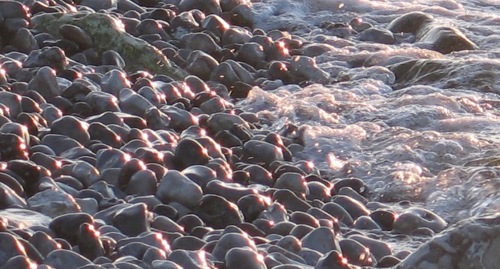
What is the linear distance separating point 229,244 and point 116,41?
3058 mm

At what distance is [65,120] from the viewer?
15.3 ft

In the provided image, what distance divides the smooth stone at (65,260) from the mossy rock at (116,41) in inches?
122

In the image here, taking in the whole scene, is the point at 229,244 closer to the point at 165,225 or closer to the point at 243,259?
the point at 243,259

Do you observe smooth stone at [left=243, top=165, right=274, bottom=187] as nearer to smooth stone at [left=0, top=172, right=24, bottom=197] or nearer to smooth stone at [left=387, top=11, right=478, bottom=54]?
smooth stone at [left=0, top=172, right=24, bottom=197]

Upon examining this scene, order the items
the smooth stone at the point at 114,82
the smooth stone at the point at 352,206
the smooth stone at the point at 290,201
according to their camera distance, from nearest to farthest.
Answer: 1. the smooth stone at the point at 290,201
2. the smooth stone at the point at 352,206
3. the smooth stone at the point at 114,82

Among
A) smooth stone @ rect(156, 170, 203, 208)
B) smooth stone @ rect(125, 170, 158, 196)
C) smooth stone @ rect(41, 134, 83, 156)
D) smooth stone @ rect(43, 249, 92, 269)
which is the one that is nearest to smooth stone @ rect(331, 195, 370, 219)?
smooth stone @ rect(156, 170, 203, 208)

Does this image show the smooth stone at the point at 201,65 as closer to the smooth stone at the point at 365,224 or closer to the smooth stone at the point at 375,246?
the smooth stone at the point at 365,224

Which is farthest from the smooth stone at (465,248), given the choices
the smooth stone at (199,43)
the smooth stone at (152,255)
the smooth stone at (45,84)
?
Answer: the smooth stone at (199,43)

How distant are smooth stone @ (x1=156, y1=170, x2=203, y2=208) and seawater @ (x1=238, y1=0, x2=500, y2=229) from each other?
1085mm

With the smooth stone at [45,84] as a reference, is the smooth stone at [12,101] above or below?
above

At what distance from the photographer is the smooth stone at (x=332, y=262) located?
3.36 metres

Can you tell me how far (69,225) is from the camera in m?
3.40

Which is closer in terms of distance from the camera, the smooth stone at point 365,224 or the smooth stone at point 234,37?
the smooth stone at point 365,224

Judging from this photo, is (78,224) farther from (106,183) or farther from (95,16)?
(95,16)
